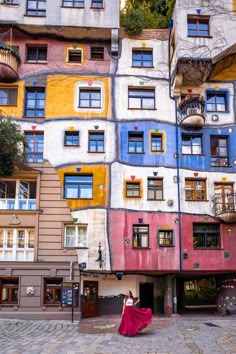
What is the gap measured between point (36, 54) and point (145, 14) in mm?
7763

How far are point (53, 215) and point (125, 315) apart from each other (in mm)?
8480

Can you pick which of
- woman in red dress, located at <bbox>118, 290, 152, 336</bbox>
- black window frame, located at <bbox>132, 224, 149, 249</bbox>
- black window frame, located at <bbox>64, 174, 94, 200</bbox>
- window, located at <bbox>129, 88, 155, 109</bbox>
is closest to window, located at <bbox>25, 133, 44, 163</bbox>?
black window frame, located at <bbox>64, 174, 94, 200</bbox>

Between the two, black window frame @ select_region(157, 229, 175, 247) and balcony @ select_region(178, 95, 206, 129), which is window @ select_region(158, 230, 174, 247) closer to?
black window frame @ select_region(157, 229, 175, 247)

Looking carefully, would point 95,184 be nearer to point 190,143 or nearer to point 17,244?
point 17,244

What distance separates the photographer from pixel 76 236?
21.9 m

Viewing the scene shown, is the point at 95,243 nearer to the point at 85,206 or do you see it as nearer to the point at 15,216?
the point at 85,206

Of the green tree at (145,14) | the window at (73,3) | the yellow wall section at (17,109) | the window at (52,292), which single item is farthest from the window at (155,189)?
→ the window at (73,3)

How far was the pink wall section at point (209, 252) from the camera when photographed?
21828 mm

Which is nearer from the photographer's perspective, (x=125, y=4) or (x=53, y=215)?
(x=53, y=215)

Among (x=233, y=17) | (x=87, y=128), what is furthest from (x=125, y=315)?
(x=233, y=17)

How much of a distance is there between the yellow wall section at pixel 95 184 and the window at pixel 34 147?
160 centimetres

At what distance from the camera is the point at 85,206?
22.0 m

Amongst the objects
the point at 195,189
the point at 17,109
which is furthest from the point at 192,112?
the point at 17,109

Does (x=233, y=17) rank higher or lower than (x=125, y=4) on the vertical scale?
lower
